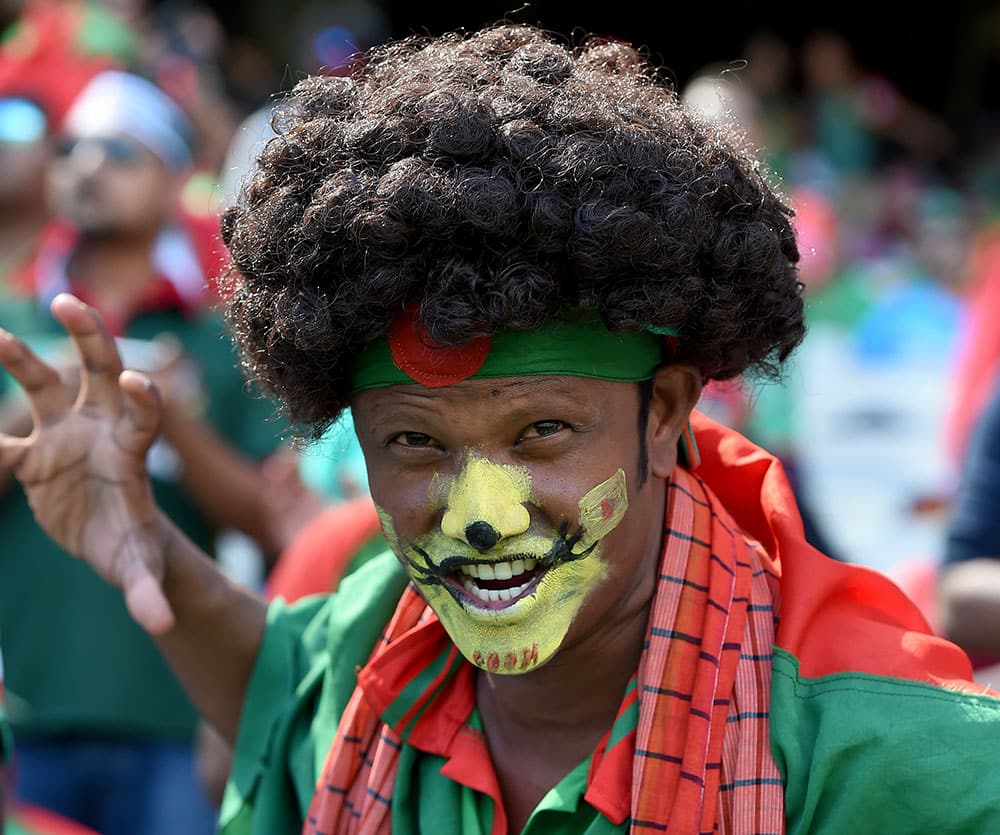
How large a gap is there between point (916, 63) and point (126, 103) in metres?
14.7

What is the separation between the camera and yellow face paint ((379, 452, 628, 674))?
211cm

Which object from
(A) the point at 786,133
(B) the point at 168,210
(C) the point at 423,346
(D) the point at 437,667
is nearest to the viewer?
(C) the point at 423,346

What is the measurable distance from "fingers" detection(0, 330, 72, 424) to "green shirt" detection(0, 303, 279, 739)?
158 cm

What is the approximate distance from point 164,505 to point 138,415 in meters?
1.79

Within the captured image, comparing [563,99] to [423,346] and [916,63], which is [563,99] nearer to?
[423,346]

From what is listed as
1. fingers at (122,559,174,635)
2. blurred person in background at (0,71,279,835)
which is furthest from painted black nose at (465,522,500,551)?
blurred person in background at (0,71,279,835)

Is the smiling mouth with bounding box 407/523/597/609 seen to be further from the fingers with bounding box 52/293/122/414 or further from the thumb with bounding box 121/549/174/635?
the fingers with bounding box 52/293/122/414

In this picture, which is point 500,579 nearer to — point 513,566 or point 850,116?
point 513,566

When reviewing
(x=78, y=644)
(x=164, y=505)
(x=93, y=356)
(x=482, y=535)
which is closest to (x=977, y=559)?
(x=482, y=535)

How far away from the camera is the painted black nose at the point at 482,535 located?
6.83 ft

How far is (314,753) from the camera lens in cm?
250

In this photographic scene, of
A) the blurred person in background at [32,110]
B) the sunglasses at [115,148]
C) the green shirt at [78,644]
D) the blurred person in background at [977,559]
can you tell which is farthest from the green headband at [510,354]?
the blurred person in background at [32,110]

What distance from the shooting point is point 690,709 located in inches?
84.4

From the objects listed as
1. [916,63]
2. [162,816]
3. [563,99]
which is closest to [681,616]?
[563,99]
